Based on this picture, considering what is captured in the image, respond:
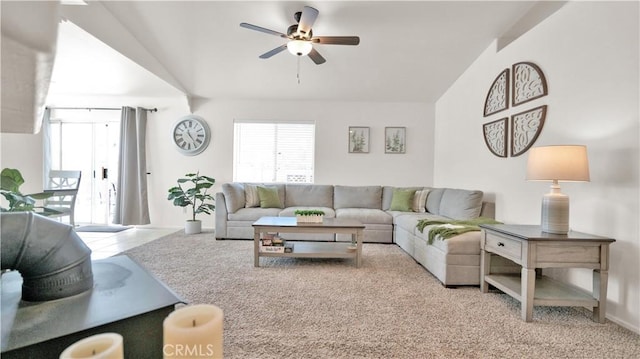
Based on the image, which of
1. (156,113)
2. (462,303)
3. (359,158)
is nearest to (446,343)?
(462,303)

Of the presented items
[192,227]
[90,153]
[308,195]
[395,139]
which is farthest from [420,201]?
[90,153]

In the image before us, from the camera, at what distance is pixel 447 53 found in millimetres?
3789

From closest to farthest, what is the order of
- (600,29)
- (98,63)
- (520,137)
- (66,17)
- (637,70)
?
(637,70)
(600,29)
(66,17)
(520,137)
(98,63)

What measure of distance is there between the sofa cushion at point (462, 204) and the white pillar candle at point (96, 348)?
3.63 meters

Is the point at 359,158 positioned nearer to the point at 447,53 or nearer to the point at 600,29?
the point at 447,53

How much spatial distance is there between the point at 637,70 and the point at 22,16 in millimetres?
2911

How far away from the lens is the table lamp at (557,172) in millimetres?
1977

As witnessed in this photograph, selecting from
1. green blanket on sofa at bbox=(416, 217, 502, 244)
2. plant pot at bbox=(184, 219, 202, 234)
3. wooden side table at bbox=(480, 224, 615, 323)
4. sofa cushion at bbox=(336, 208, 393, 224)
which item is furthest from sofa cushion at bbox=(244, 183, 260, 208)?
wooden side table at bbox=(480, 224, 615, 323)

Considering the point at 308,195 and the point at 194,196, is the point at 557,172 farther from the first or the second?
the point at 194,196

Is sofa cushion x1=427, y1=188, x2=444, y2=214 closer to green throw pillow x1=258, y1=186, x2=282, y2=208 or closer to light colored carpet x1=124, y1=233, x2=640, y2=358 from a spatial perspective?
light colored carpet x1=124, y1=233, x2=640, y2=358

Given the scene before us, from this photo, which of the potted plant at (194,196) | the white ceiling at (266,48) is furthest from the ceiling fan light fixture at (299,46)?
the potted plant at (194,196)

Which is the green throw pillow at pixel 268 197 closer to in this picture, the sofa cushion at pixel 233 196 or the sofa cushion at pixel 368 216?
the sofa cushion at pixel 233 196

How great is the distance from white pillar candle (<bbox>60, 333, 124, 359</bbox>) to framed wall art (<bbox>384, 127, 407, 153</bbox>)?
16.6 feet

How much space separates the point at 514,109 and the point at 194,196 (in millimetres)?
4541
